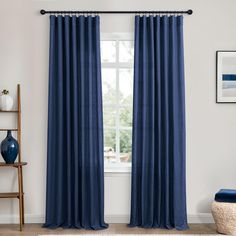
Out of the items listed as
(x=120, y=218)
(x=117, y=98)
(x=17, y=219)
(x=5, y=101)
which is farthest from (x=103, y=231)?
(x=5, y=101)

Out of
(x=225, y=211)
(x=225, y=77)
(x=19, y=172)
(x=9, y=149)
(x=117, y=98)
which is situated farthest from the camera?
(x=117, y=98)

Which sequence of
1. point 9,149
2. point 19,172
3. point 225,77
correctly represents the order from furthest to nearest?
1. point 225,77
2. point 19,172
3. point 9,149

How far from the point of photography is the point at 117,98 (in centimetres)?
524

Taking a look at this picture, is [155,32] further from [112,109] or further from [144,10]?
[112,109]

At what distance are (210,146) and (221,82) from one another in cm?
76

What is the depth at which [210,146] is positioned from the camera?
16.7ft

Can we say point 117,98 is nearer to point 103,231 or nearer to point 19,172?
point 19,172

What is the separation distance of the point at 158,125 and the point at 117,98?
25.6 inches

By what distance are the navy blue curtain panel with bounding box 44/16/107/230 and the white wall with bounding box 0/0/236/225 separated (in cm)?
16

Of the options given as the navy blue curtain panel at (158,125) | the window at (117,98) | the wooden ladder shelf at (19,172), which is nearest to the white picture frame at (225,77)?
the navy blue curtain panel at (158,125)

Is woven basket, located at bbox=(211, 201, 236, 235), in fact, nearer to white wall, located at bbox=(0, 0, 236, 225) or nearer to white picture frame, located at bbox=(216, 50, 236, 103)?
white wall, located at bbox=(0, 0, 236, 225)

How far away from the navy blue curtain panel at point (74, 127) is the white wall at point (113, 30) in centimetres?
16

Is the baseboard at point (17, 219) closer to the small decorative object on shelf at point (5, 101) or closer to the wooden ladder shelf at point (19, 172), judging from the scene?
the wooden ladder shelf at point (19, 172)

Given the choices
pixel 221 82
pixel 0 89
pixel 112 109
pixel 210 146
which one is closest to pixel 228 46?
pixel 221 82
